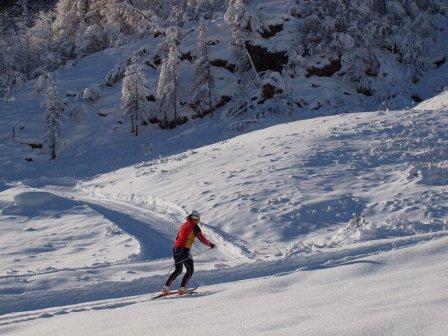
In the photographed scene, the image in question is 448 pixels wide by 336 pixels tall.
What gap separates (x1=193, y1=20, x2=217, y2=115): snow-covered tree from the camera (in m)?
47.2

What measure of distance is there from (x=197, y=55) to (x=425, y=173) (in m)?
34.8

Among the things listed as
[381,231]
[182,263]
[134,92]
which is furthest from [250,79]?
[182,263]

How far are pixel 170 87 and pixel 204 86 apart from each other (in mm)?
2931

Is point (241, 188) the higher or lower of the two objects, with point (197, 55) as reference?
lower

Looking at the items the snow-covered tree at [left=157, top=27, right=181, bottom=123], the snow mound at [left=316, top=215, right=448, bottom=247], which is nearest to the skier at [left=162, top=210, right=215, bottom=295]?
the snow mound at [left=316, top=215, right=448, bottom=247]

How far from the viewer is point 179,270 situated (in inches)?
442

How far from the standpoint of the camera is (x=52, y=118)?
47688 mm

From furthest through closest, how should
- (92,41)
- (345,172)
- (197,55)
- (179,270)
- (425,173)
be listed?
(92,41)
(197,55)
(345,172)
(425,173)
(179,270)

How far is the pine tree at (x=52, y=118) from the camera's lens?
47469 millimetres

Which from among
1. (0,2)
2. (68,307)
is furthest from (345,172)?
(0,2)

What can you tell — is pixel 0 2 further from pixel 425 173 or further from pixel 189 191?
pixel 425 173

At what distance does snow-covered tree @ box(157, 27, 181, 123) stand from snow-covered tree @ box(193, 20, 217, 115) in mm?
1744

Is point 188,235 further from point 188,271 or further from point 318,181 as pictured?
point 318,181

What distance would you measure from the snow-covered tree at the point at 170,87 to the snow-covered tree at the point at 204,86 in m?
1.74
